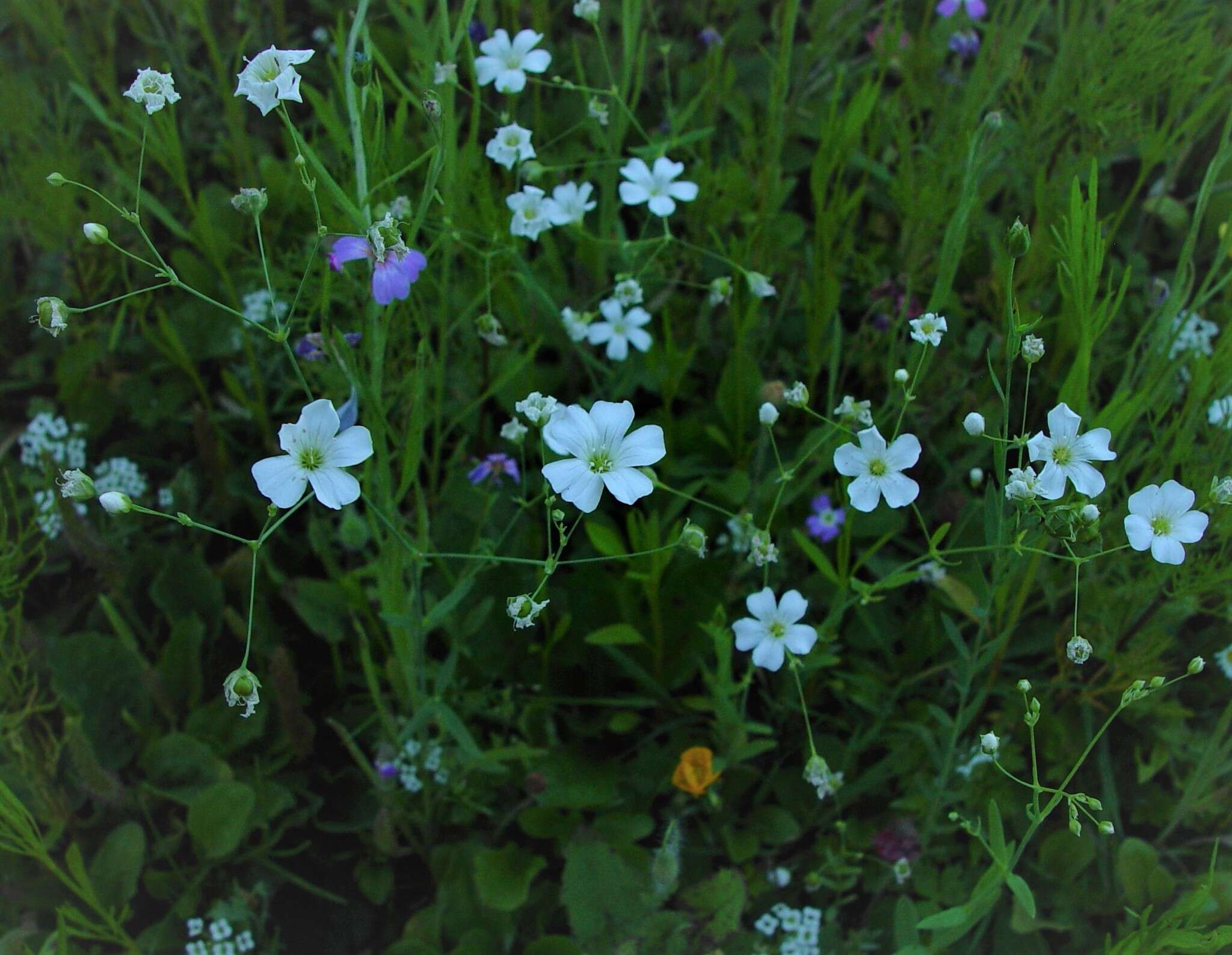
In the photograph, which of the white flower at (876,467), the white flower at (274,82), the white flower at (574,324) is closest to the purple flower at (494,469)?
the white flower at (574,324)

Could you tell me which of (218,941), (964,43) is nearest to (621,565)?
(218,941)

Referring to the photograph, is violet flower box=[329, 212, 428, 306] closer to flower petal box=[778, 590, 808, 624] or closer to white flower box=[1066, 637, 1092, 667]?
flower petal box=[778, 590, 808, 624]

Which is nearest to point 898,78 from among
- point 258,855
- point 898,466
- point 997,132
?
point 997,132

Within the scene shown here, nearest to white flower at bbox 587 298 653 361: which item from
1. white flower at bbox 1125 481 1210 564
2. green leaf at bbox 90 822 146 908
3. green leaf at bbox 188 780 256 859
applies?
white flower at bbox 1125 481 1210 564

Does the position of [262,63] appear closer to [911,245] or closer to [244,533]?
[244,533]

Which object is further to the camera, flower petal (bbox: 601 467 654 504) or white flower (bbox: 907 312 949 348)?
A: white flower (bbox: 907 312 949 348)

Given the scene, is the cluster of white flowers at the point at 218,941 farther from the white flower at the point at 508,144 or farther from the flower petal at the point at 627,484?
the white flower at the point at 508,144
